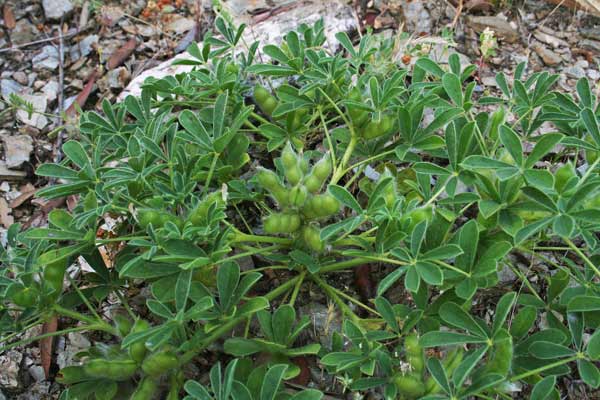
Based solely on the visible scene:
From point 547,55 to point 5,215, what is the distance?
3.01 metres

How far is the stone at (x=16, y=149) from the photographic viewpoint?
10.8 ft

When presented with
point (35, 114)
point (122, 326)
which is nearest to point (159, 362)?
point (122, 326)

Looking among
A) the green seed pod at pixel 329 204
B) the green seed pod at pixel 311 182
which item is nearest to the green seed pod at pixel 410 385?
the green seed pod at pixel 329 204

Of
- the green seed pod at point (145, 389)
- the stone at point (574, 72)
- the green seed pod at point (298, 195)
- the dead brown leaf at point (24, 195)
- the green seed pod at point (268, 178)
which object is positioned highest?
the green seed pod at point (268, 178)

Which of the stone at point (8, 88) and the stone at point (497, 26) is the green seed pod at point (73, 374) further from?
the stone at point (497, 26)

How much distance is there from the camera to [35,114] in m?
3.54

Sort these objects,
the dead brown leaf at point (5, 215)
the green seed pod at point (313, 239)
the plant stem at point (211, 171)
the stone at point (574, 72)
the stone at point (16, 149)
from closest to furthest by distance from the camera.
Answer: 1. the green seed pod at point (313, 239)
2. the plant stem at point (211, 171)
3. the dead brown leaf at point (5, 215)
4. the stone at point (16, 149)
5. the stone at point (574, 72)

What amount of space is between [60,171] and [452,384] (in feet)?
5.13

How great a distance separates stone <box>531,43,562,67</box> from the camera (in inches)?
139

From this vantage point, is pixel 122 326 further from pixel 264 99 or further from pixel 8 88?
pixel 8 88

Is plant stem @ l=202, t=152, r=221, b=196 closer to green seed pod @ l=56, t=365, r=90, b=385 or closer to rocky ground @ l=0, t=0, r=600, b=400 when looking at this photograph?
green seed pod @ l=56, t=365, r=90, b=385

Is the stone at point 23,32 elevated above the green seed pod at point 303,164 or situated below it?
below

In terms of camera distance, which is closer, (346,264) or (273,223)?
(273,223)

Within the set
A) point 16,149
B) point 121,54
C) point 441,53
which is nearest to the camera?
point 16,149
